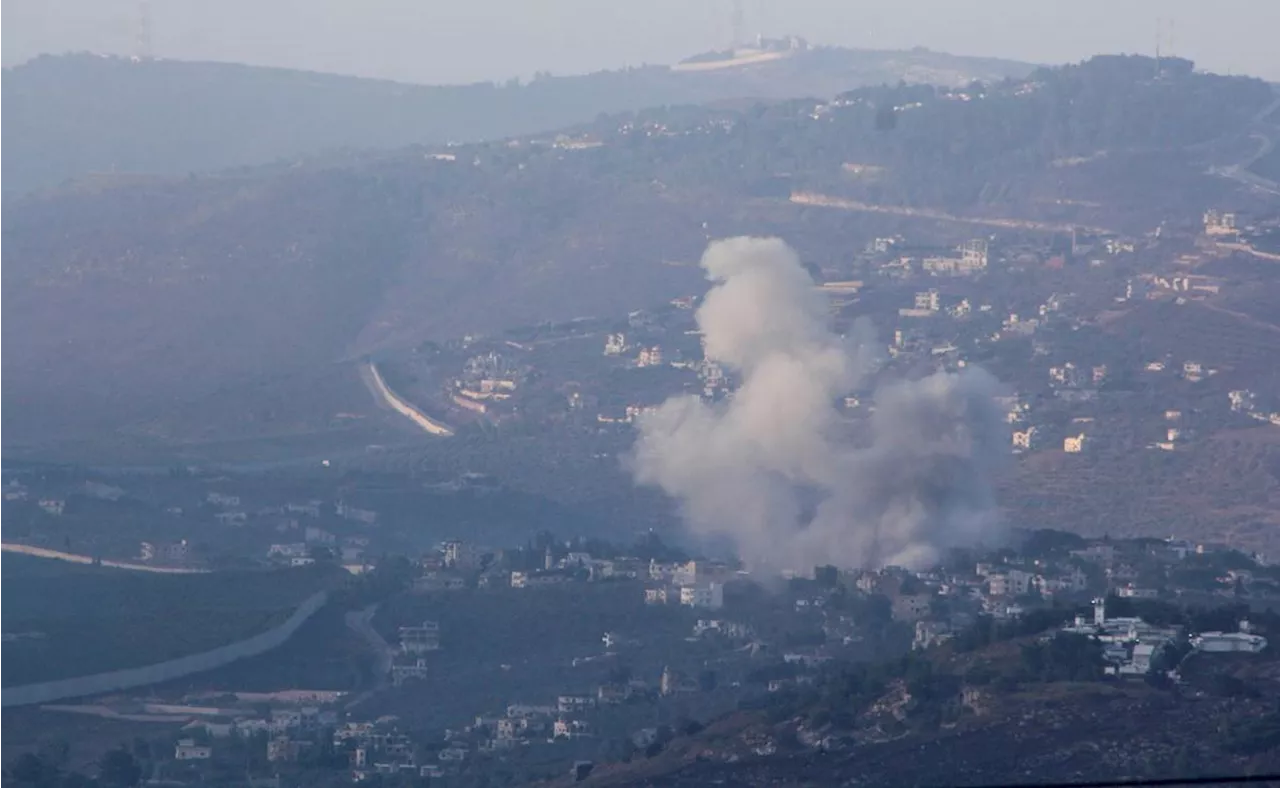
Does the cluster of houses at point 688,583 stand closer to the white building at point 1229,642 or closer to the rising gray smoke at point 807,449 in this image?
the rising gray smoke at point 807,449

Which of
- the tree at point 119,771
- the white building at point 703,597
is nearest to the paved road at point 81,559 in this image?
the white building at point 703,597

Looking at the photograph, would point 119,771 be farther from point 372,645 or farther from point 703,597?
point 703,597

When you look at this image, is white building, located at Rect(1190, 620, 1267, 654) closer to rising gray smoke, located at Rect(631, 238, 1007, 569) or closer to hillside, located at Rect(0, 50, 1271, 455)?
rising gray smoke, located at Rect(631, 238, 1007, 569)

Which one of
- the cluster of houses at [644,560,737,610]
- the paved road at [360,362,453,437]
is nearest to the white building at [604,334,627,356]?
the paved road at [360,362,453,437]

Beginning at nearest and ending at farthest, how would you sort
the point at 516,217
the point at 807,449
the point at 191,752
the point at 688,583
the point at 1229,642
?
the point at 1229,642 < the point at 191,752 < the point at 688,583 < the point at 807,449 < the point at 516,217

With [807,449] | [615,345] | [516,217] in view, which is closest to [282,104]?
[516,217]

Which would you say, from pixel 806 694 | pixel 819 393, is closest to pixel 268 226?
pixel 819 393
